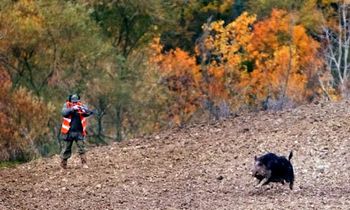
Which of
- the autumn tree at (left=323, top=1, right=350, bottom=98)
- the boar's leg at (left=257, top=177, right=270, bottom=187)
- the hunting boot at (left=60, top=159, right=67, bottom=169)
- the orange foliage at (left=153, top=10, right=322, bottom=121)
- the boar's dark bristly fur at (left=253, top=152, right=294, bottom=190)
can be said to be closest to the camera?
the boar's dark bristly fur at (left=253, top=152, right=294, bottom=190)

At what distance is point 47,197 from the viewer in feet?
55.8

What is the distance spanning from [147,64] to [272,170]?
3026 cm

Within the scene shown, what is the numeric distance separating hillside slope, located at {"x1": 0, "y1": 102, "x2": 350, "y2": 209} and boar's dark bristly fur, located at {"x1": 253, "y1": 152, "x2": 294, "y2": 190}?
0.27 meters

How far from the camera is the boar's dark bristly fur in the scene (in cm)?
1595

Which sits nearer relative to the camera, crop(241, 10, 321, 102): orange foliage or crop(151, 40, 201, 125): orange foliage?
crop(151, 40, 201, 125): orange foliage

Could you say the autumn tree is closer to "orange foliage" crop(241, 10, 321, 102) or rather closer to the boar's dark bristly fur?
"orange foliage" crop(241, 10, 321, 102)

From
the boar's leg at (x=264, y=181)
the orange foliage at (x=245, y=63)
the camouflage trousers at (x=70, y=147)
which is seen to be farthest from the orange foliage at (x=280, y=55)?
the boar's leg at (x=264, y=181)

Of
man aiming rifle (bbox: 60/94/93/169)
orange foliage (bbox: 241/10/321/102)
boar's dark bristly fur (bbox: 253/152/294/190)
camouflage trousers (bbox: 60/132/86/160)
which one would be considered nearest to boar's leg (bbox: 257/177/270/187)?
boar's dark bristly fur (bbox: 253/152/294/190)

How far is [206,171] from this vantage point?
61.0 ft

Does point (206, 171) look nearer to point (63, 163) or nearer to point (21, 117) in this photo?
point (63, 163)

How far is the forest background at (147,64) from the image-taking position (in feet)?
119

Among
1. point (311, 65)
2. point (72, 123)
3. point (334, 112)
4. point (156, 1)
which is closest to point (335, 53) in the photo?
point (311, 65)

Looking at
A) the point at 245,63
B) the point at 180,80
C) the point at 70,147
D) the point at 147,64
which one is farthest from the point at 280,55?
the point at 70,147

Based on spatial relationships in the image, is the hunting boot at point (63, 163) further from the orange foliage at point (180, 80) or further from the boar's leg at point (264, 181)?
the orange foliage at point (180, 80)
